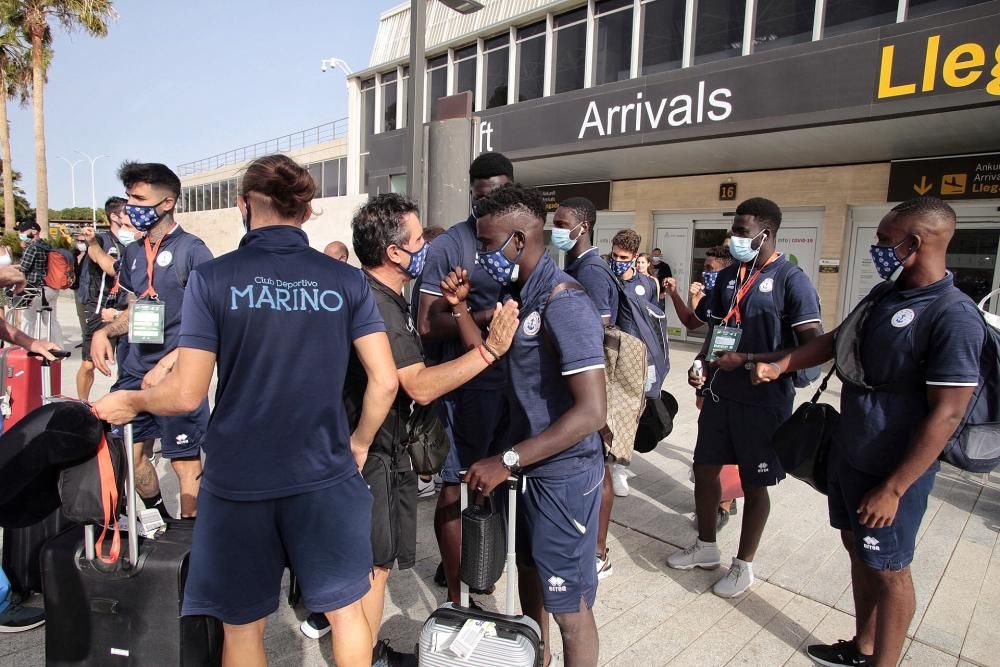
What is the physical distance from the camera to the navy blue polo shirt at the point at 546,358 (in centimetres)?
193

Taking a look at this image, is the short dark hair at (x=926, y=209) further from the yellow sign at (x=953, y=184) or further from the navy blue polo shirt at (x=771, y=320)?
the yellow sign at (x=953, y=184)

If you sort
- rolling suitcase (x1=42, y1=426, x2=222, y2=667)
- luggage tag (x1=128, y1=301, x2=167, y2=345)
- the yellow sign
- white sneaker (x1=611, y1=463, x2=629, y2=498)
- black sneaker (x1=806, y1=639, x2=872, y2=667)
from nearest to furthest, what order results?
rolling suitcase (x1=42, y1=426, x2=222, y2=667) < black sneaker (x1=806, y1=639, x2=872, y2=667) < luggage tag (x1=128, y1=301, x2=167, y2=345) < white sneaker (x1=611, y1=463, x2=629, y2=498) < the yellow sign

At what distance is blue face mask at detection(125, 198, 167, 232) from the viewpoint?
3312 millimetres

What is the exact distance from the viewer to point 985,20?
19.8ft

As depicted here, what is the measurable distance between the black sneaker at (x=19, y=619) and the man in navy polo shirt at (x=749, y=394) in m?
3.36

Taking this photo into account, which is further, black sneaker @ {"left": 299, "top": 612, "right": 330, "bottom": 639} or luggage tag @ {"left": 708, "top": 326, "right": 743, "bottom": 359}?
luggage tag @ {"left": 708, "top": 326, "right": 743, "bottom": 359}

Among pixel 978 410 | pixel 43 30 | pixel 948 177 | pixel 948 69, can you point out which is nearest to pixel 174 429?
pixel 978 410

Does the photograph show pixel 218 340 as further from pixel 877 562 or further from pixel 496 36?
pixel 496 36

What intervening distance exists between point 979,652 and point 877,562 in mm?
1063

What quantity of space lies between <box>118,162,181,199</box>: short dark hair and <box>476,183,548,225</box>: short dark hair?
2282 mm

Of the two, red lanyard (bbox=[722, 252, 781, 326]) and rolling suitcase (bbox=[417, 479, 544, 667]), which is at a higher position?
red lanyard (bbox=[722, 252, 781, 326])

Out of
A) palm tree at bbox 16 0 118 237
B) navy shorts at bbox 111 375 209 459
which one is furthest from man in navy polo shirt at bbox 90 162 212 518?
palm tree at bbox 16 0 118 237

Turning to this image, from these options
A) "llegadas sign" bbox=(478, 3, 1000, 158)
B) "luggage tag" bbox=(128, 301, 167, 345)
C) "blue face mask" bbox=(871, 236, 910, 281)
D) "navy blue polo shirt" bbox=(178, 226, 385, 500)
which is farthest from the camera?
"llegadas sign" bbox=(478, 3, 1000, 158)

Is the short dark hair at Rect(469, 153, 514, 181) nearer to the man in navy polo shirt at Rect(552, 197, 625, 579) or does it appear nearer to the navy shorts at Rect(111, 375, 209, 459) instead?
the man in navy polo shirt at Rect(552, 197, 625, 579)
